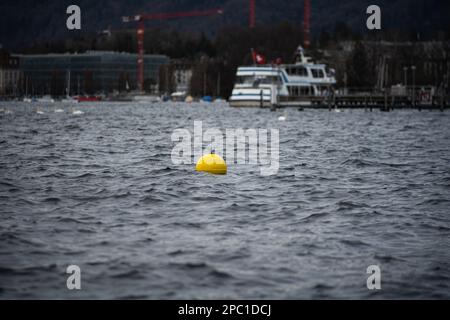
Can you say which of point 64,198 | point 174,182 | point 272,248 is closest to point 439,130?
point 174,182

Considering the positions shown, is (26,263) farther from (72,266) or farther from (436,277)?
(436,277)

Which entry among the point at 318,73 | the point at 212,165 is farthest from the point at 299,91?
the point at 212,165

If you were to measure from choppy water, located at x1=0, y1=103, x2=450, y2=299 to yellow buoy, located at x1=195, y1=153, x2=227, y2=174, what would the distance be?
0.65 meters

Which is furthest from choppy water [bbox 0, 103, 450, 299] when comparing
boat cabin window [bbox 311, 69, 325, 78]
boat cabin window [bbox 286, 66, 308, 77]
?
boat cabin window [bbox 311, 69, 325, 78]

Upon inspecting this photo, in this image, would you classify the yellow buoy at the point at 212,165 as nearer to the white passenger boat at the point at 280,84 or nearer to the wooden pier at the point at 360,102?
the wooden pier at the point at 360,102

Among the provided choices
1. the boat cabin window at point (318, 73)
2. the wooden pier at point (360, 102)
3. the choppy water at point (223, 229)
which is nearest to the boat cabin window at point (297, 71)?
the boat cabin window at point (318, 73)

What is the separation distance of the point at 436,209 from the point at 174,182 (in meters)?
9.27

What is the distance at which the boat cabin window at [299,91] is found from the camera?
128 m

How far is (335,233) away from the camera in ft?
64.2

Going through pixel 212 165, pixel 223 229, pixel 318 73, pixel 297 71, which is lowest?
pixel 223 229

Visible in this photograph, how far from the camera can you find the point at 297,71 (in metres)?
130

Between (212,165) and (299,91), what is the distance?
325 ft

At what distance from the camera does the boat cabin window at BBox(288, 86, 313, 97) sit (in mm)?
127812

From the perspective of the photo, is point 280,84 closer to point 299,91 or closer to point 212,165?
point 299,91
